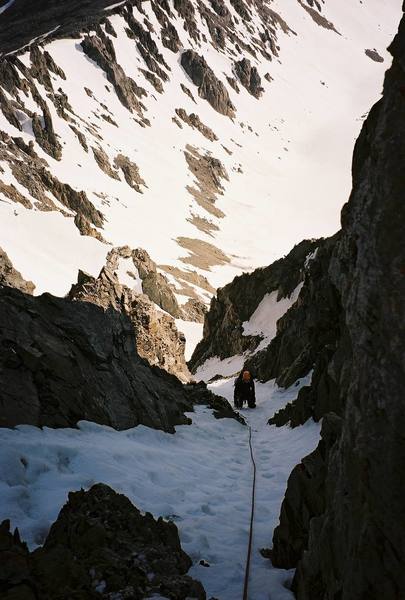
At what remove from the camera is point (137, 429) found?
9.43m

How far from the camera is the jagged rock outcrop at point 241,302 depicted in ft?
111

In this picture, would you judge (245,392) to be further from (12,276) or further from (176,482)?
(12,276)

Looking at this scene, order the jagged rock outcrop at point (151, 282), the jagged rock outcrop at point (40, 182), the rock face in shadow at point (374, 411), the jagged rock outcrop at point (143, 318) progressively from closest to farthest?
the rock face in shadow at point (374, 411) → the jagged rock outcrop at point (143, 318) → the jagged rock outcrop at point (151, 282) → the jagged rock outcrop at point (40, 182)

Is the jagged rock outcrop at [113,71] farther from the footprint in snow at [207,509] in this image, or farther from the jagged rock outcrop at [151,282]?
the footprint in snow at [207,509]

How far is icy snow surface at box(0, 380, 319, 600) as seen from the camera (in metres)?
4.93

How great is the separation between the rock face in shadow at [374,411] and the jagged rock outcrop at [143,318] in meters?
21.2

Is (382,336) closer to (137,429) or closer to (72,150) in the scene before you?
(137,429)

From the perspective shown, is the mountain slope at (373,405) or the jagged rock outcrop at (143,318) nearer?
the mountain slope at (373,405)

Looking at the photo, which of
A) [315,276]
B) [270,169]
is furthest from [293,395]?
[270,169]

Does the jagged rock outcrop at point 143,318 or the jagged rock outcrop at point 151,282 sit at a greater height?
the jagged rock outcrop at point 151,282

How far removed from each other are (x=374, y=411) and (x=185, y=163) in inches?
4334

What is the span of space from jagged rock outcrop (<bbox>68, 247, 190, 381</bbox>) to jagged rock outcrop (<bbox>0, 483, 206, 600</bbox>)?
19.7m

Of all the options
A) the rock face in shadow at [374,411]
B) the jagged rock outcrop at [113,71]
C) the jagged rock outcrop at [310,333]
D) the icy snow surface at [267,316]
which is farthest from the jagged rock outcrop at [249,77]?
the rock face in shadow at [374,411]

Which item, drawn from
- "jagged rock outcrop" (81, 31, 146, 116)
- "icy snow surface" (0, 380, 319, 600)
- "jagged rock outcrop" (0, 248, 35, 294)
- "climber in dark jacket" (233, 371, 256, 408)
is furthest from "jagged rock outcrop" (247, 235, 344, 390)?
"jagged rock outcrop" (81, 31, 146, 116)
